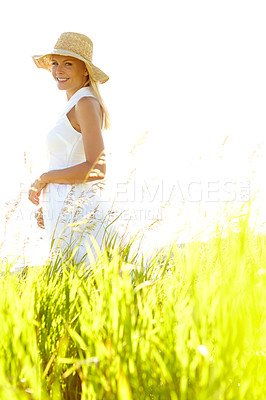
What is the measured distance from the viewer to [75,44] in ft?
9.34

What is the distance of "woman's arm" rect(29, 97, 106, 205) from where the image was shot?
246 centimetres

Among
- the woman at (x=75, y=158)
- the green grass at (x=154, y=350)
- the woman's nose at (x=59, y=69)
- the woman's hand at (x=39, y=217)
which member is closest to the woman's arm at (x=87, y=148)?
the woman at (x=75, y=158)

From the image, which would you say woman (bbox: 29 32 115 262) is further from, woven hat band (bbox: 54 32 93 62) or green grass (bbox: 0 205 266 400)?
green grass (bbox: 0 205 266 400)

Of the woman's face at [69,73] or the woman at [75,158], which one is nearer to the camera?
the woman at [75,158]

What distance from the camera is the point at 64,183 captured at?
2625mm

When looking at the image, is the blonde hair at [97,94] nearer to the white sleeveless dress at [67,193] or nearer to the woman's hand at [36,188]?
the white sleeveless dress at [67,193]

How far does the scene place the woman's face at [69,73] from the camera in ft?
9.39

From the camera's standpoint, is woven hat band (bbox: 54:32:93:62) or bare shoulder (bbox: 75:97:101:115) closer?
bare shoulder (bbox: 75:97:101:115)

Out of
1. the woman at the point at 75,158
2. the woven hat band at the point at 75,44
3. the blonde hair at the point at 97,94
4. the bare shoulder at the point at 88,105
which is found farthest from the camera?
the woven hat band at the point at 75,44

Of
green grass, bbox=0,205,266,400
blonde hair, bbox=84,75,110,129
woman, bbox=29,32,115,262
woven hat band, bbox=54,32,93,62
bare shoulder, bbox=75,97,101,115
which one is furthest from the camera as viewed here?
woven hat band, bbox=54,32,93,62

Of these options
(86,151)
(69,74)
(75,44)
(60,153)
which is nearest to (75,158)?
(60,153)

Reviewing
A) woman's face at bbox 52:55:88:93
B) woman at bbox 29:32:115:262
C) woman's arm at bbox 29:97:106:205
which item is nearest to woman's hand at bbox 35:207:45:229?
woman at bbox 29:32:115:262

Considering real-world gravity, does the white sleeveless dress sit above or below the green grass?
above

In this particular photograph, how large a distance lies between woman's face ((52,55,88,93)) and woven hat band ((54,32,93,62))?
0.06 metres
